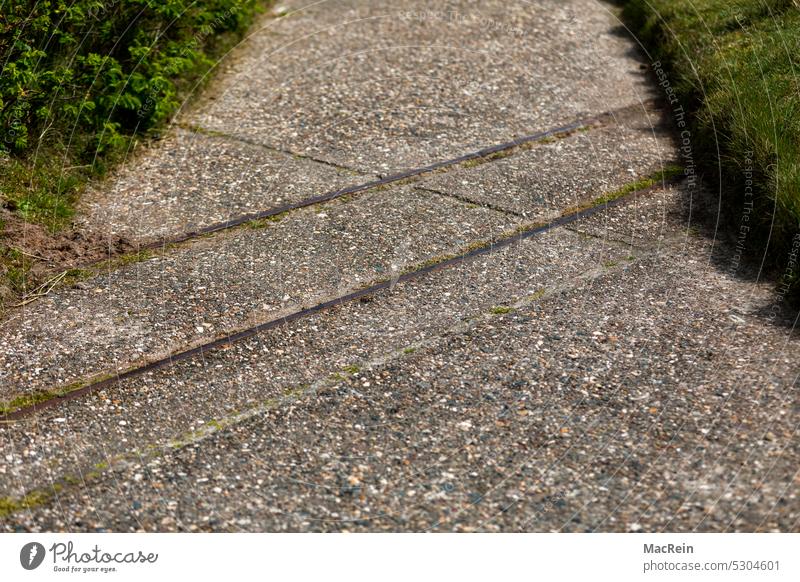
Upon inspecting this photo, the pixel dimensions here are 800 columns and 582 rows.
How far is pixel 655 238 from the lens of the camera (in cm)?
543

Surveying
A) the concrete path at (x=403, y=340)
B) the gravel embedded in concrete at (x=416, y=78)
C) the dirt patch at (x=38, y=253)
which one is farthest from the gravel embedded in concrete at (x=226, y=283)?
the gravel embedded in concrete at (x=416, y=78)

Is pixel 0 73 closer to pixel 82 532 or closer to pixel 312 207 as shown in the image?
pixel 312 207

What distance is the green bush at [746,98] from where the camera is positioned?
16.7 feet

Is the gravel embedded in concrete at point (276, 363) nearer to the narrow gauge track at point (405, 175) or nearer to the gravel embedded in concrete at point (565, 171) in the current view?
the gravel embedded in concrete at point (565, 171)

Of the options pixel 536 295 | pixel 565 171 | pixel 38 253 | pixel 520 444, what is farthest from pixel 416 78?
pixel 520 444

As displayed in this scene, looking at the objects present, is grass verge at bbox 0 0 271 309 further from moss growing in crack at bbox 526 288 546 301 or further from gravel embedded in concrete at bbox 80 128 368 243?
moss growing in crack at bbox 526 288 546 301

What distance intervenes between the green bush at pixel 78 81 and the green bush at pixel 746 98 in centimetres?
341

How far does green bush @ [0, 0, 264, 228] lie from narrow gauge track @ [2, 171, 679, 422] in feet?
5.42

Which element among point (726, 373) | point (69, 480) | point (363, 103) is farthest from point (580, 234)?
point (69, 480)

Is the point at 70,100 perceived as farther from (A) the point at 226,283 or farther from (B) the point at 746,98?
(B) the point at 746,98
